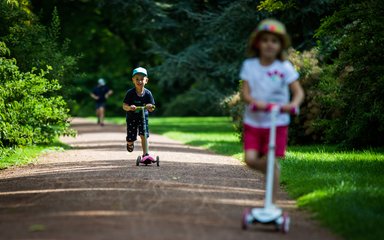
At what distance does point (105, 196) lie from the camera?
10.4 metres

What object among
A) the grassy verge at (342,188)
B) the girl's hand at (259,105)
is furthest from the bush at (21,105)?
the girl's hand at (259,105)

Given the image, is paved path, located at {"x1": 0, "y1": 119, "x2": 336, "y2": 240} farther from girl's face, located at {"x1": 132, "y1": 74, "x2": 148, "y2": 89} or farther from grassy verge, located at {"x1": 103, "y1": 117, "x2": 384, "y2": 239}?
girl's face, located at {"x1": 132, "y1": 74, "x2": 148, "y2": 89}

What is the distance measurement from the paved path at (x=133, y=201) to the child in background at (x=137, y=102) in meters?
0.71

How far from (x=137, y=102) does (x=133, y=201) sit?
5821 mm

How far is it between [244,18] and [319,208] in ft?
68.2

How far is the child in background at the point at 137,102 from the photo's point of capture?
1516cm

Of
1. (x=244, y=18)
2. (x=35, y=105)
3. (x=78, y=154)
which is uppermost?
(x=244, y=18)

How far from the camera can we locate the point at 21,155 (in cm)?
1797

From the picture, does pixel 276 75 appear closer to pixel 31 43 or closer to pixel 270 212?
pixel 270 212

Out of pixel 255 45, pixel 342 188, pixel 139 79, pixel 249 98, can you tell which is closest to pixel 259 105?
pixel 249 98

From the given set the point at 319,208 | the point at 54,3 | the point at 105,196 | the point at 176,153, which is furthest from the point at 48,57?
the point at 319,208

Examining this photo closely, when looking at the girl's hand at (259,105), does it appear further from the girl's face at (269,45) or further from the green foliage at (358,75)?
the green foliage at (358,75)

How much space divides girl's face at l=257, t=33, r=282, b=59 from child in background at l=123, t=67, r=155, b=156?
22.3 ft

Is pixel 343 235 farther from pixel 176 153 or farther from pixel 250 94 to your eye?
pixel 176 153
